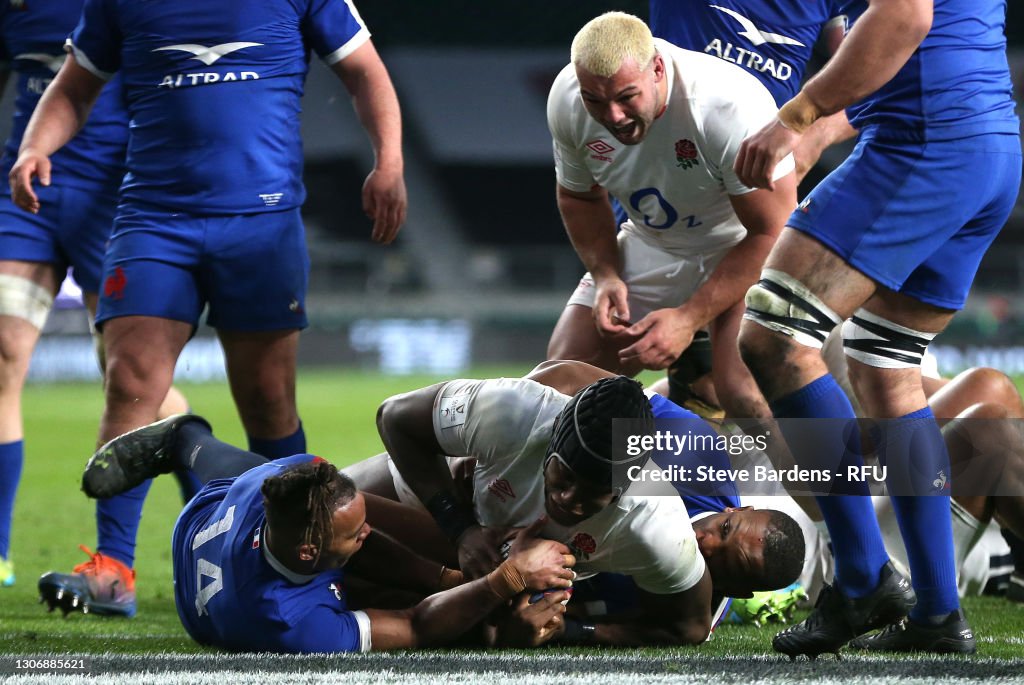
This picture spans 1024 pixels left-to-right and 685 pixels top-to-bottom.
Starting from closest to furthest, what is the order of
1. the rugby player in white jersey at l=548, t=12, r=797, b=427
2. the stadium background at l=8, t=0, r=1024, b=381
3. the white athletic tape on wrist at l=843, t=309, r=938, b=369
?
1. the white athletic tape on wrist at l=843, t=309, r=938, b=369
2. the rugby player in white jersey at l=548, t=12, r=797, b=427
3. the stadium background at l=8, t=0, r=1024, b=381

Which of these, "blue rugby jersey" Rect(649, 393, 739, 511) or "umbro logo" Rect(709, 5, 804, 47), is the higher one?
"umbro logo" Rect(709, 5, 804, 47)

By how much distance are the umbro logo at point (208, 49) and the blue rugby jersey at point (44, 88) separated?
2.41 feet

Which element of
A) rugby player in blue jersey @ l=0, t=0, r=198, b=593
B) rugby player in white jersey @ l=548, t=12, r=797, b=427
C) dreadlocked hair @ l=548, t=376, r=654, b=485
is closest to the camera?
dreadlocked hair @ l=548, t=376, r=654, b=485

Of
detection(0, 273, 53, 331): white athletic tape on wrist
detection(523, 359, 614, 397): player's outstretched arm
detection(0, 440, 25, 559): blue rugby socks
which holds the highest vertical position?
detection(523, 359, 614, 397): player's outstretched arm

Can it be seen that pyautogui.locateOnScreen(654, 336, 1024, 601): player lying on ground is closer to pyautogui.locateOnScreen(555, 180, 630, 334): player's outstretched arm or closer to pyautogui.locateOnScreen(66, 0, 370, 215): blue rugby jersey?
pyautogui.locateOnScreen(555, 180, 630, 334): player's outstretched arm

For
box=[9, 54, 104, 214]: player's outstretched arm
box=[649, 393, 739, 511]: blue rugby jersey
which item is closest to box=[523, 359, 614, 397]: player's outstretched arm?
box=[649, 393, 739, 511]: blue rugby jersey

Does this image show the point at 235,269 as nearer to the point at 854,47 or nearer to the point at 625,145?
the point at 625,145

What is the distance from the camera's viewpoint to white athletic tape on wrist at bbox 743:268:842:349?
3.12m

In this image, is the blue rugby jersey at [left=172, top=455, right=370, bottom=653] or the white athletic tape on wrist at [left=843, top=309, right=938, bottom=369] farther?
the white athletic tape on wrist at [left=843, top=309, right=938, bottom=369]

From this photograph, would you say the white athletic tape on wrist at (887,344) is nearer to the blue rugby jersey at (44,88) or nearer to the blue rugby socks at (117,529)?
the blue rugby socks at (117,529)

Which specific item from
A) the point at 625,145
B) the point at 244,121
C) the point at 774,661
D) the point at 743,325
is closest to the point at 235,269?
the point at 244,121

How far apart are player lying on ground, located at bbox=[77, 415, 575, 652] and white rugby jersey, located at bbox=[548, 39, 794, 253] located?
1.43 metres

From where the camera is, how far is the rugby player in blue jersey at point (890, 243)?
307 cm

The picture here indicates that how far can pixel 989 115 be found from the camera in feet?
10.6
